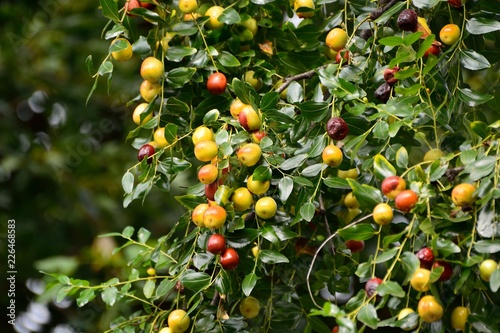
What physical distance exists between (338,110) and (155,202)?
120 cm

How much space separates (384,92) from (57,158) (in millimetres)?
1209

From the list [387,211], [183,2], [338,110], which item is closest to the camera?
[387,211]

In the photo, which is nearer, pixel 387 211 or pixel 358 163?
pixel 387 211

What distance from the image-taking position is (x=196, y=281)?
0.89 metres

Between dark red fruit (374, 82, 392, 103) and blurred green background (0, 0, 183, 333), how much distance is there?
1031mm

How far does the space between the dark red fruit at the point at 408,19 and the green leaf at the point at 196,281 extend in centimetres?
37

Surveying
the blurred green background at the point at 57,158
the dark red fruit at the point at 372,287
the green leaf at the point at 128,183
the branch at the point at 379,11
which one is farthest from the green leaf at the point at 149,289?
the blurred green background at the point at 57,158

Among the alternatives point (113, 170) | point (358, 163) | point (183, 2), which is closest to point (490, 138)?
point (358, 163)

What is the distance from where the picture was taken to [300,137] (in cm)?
93

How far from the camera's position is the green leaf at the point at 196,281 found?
888 millimetres

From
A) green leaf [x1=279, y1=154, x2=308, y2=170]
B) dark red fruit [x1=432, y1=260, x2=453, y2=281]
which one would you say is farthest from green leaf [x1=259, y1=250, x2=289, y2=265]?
dark red fruit [x1=432, y1=260, x2=453, y2=281]

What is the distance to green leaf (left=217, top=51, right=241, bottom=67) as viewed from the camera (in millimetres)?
991

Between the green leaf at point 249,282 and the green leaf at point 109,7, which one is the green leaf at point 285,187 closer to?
the green leaf at point 249,282

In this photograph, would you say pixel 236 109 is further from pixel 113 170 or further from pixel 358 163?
pixel 113 170
